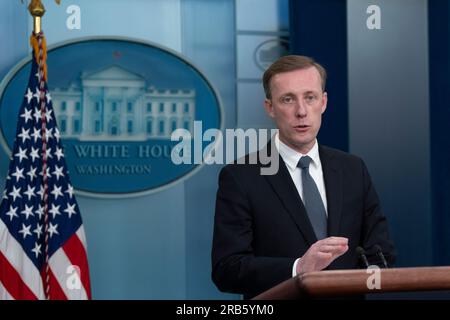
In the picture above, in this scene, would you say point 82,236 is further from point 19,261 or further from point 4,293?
point 4,293

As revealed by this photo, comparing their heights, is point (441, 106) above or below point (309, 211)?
above

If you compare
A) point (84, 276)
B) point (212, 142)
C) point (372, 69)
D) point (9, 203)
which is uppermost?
point (372, 69)

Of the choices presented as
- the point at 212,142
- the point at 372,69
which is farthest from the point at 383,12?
the point at 212,142

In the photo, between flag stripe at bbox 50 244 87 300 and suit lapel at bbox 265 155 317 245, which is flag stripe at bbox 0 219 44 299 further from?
suit lapel at bbox 265 155 317 245

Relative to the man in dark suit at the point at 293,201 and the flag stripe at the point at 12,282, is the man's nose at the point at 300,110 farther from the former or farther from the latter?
the flag stripe at the point at 12,282

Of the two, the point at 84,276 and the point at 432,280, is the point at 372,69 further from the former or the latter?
the point at 432,280

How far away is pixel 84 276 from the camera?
3.12 metres

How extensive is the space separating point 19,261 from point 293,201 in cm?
161

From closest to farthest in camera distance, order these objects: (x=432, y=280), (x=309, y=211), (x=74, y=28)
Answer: (x=432, y=280)
(x=309, y=211)
(x=74, y=28)

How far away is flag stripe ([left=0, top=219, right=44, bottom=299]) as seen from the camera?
3.01 m

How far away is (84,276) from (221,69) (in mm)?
1217

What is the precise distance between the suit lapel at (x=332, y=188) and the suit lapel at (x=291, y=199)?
0.19 ft

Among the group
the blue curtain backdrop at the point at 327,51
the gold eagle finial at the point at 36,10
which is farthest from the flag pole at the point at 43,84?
the blue curtain backdrop at the point at 327,51

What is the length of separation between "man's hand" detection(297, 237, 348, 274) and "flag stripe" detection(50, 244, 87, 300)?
6.00 ft
